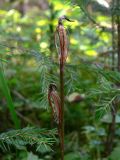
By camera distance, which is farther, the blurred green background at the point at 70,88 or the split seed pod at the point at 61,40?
the blurred green background at the point at 70,88

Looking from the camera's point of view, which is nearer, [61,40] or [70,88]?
[61,40]

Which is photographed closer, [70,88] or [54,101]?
[54,101]

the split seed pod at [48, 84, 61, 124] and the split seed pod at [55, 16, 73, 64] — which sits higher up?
the split seed pod at [55, 16, 73, 64]

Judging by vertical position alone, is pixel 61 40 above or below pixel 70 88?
above

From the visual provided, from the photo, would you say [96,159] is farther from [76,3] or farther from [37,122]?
[76,3]

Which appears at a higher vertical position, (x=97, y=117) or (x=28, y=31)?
(x=28, y=31)

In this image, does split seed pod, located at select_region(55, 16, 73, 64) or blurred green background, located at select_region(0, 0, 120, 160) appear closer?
split seed pod, located at select_region(55, 16, 73, 64)

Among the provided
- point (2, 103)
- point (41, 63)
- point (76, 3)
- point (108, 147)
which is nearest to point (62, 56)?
point (41, 63)

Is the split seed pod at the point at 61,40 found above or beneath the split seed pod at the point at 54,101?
above
